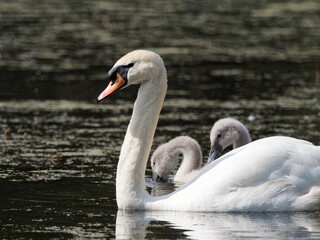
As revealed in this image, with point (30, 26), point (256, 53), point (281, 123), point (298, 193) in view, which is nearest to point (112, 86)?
point (298, 193)

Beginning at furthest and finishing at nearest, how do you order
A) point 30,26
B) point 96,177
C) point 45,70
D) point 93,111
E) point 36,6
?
1. point 36,6
2. point 30,26
3. point 45,70
4. point 93,111
5. point 96,177

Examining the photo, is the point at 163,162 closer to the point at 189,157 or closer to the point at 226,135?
the point at 189,157

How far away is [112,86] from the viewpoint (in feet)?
27.2

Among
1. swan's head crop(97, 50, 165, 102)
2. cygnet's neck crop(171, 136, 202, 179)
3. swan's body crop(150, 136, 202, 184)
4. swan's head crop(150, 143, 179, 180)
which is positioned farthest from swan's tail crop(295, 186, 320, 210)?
swan's head crop(150, 143, 179, 180)

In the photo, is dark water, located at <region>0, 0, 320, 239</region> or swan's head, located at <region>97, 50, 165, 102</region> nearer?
dark water, located at <region>0, 0, 320, 239</region>

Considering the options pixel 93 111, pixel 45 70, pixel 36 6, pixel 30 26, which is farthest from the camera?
pixel 36 6

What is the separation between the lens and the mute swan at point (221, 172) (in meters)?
7.89

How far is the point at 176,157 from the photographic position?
10703mm

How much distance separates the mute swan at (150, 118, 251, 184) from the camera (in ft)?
34.1

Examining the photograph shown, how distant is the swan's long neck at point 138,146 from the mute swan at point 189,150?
1962mm

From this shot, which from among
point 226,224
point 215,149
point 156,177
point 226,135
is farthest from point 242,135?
point 226,224

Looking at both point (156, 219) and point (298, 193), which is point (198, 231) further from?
point (298, 193)

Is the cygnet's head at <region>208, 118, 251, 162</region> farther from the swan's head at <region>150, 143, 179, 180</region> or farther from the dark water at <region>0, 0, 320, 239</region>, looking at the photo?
the dark water at <region>0, 0, 320, 239</region>

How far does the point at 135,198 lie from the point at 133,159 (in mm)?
367
